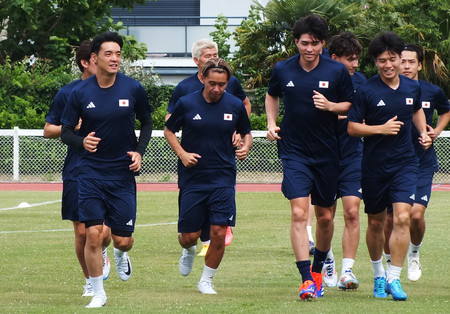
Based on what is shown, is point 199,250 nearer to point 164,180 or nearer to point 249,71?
point 164,180

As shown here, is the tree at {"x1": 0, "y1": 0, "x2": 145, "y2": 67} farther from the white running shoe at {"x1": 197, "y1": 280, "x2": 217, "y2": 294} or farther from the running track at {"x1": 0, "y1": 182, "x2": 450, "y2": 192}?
the white running shoe at {"x1": 197, "y1": 280, "x2": 217, "y2": 294}

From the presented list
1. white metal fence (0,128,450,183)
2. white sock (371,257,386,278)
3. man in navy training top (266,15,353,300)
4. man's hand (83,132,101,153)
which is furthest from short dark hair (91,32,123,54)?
white metal fence (0,128,450,183)

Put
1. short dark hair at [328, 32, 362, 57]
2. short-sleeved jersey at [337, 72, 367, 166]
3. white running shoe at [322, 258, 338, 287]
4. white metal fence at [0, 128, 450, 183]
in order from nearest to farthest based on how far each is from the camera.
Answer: white running shoe at [322, 258, 338, 287], short-sleeved jersey at [337, 72, 367, 166], short dark hair at [328, 32, 362, 57], white metal fence at [0, 128, 450, 183]

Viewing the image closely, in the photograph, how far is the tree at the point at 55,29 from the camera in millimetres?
31703

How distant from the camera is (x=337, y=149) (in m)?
8.83

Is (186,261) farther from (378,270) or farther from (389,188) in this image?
(389,188)

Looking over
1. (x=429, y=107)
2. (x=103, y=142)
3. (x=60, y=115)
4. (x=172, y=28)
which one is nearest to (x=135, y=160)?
(x=103, y=142)

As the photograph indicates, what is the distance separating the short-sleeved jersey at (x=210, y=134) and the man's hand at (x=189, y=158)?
0.24 feet

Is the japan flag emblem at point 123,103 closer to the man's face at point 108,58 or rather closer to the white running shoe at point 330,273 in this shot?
the man's face at point 108,58

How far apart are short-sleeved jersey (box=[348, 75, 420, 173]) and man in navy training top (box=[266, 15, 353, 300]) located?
0.24 meters

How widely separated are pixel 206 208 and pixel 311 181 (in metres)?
0.97

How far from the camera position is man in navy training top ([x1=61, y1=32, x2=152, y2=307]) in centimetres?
802

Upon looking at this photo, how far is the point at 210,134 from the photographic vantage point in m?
8.71

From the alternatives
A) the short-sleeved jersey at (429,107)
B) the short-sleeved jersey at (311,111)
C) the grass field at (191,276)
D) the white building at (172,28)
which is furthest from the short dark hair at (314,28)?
the white building at (172,28)
